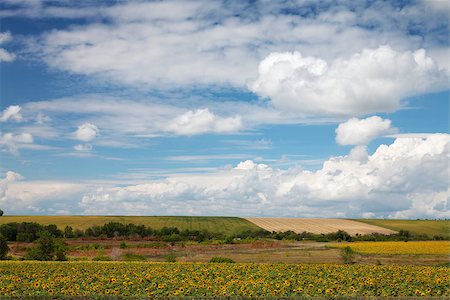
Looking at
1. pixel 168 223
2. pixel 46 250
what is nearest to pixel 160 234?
pixel 168 223

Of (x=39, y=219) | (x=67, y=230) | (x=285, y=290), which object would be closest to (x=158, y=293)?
(x=285, y=290)

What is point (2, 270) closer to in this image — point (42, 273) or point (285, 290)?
point (42, 273)

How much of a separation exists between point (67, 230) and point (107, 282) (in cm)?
8216

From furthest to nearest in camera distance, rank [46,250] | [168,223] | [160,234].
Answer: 1. [168,223]
2. [160,234]
3. [46,250]

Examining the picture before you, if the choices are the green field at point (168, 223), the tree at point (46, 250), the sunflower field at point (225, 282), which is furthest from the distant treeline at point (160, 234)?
the sunflower field at point (225, 282)

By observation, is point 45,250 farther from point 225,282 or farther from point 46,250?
point 225,282

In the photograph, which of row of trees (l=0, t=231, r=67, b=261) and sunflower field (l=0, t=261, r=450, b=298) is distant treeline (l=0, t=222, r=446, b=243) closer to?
row of trees (l=0, t=231, r=67, b=261)

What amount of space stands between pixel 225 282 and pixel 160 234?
80.6 m

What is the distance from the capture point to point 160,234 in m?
109

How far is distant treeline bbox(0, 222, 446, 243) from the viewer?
324ft

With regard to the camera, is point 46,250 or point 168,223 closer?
point 46,250

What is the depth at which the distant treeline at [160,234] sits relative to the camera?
3888 inches

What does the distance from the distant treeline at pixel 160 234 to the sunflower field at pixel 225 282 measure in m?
57.8

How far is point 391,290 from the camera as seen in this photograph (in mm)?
29969
